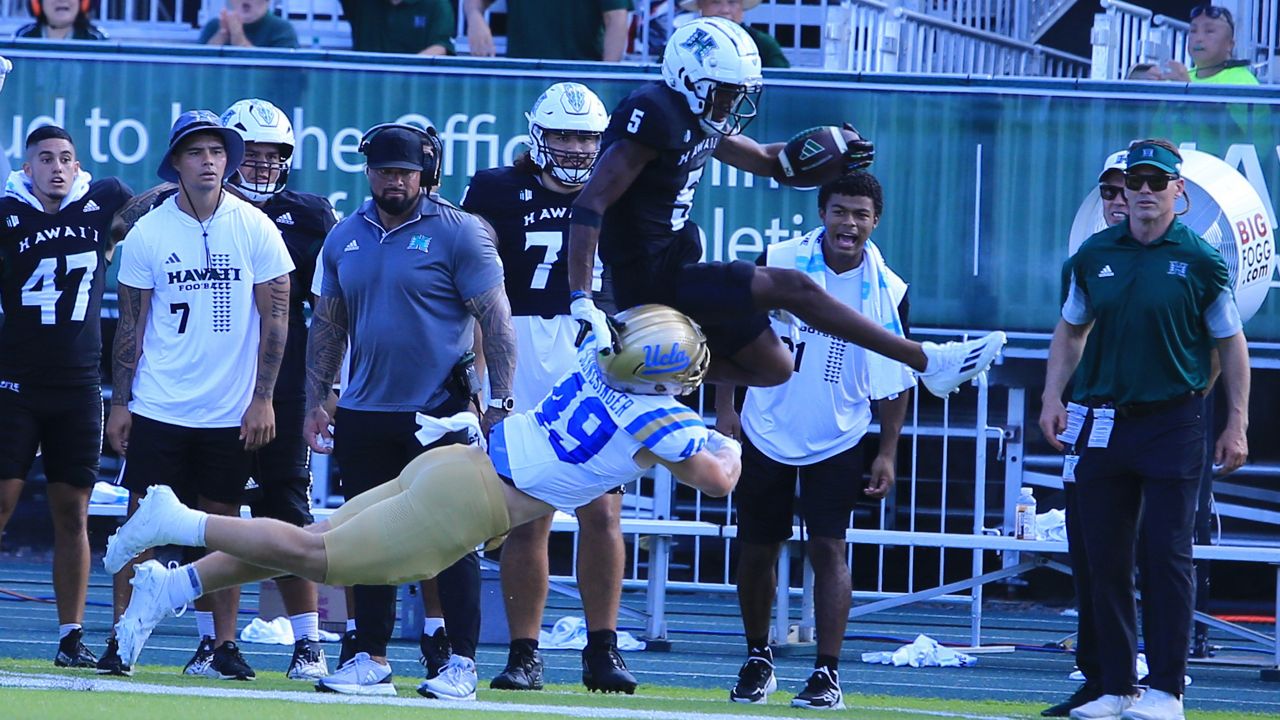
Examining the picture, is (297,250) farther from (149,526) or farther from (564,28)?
(564,28)

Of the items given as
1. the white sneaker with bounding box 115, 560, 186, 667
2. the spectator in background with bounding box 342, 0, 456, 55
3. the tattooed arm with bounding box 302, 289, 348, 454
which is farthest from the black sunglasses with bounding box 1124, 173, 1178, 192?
the spectator in background with bounding box 342, 0, 456, 55

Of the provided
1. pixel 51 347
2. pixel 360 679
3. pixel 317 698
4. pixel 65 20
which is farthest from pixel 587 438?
pixel 65 20

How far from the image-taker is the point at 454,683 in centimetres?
664

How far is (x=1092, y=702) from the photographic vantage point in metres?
6.89

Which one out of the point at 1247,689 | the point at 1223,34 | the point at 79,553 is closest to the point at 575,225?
the point at 79,553

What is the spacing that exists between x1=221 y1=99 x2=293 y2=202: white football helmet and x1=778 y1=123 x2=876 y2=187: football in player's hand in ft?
7.58

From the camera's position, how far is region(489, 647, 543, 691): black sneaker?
23.9 feet

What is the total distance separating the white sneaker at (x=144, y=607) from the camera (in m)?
6.22

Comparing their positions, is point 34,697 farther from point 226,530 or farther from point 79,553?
point 79,553

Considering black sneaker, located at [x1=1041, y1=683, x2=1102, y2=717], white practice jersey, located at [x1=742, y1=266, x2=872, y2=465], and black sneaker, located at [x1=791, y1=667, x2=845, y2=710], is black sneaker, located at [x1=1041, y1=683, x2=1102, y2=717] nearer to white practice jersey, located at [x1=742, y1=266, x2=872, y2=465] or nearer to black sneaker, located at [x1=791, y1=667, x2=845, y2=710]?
black sneaker, located at [x1=791, y1=667, x2=845, y2=710]

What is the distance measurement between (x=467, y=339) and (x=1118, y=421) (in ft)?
8.06

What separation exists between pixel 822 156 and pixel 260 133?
252cm

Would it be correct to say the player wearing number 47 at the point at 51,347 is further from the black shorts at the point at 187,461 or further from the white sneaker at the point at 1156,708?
the white sneaker at the point at 1156,708

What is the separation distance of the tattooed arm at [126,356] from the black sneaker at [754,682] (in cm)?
266
